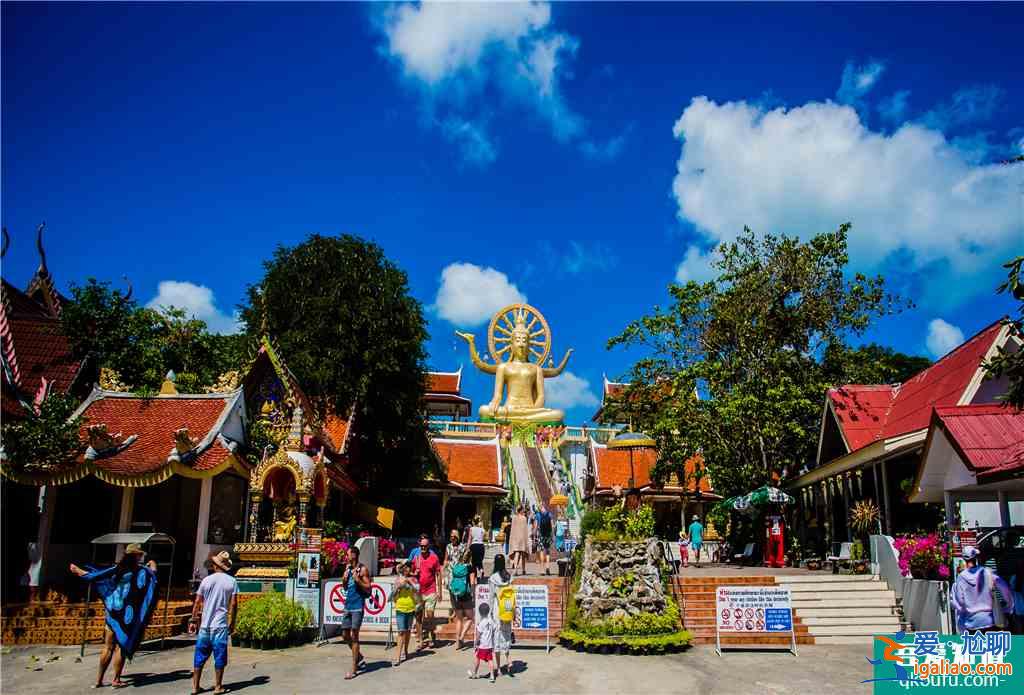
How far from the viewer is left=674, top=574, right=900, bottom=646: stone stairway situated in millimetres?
12516

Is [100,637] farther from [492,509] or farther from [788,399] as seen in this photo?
[492,509]

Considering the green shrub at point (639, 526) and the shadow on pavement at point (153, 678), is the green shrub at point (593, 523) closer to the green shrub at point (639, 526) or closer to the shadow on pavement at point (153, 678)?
the green shrub at point (639, 526)

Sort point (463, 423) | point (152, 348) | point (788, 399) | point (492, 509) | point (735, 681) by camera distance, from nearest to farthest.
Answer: point (735, 681) → point (788, 399) → point (152, 348) → point (492, 509) → point (463, 423)

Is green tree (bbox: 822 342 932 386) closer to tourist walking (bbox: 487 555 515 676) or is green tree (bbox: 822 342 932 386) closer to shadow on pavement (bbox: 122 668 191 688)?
tourist walking (bbox: 487 555 515 676)

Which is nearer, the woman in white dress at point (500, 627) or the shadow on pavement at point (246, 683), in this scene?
the shadow on pavement at point (246, 683)

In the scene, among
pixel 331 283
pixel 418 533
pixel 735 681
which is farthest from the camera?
pixel 418 533

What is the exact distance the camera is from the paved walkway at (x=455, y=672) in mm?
9289

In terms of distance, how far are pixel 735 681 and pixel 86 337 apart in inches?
746

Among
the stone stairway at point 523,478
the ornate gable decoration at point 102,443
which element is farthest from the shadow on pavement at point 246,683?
the stone stairway at point 523,478

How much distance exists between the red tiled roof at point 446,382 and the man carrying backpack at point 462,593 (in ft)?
131

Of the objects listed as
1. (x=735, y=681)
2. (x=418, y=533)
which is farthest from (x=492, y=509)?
(x=735, y=681)

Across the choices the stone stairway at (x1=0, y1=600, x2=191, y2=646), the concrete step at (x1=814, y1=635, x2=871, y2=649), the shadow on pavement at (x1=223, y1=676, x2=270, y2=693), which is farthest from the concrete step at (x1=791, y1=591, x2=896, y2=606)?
the stone stairway at (x1=0, y1=600, x2=191, y2=646)

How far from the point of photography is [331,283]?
2403 centimetres

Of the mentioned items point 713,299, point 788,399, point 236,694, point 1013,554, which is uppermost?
point 713,299
